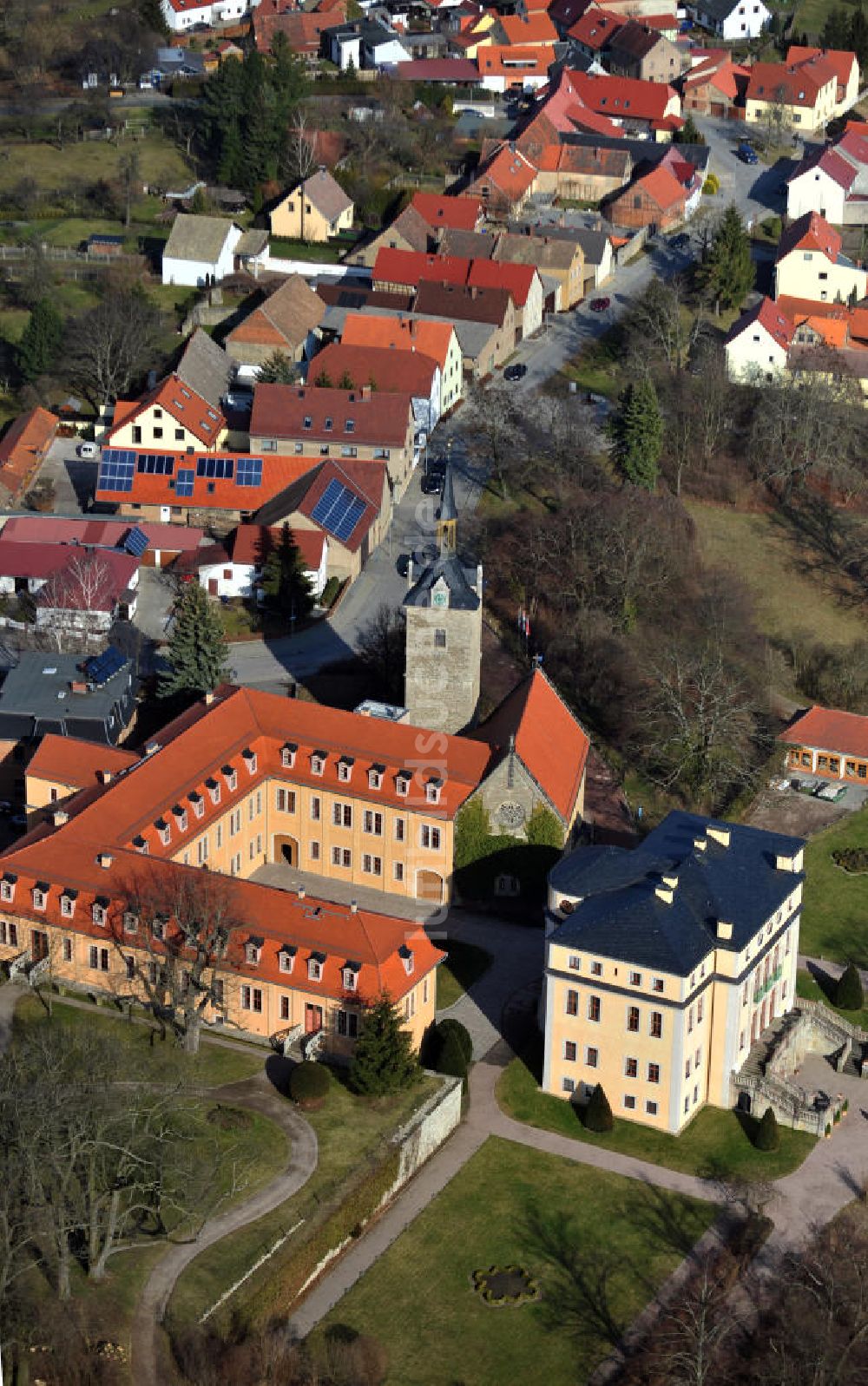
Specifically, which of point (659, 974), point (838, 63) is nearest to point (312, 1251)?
point (659, 974)

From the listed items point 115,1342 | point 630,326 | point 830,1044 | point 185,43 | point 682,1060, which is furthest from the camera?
point 185,43

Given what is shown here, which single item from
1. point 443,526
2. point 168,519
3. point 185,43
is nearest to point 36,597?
point 168,519

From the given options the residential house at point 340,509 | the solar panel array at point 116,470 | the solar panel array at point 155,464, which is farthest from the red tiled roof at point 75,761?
the solar panel array at point 155,464

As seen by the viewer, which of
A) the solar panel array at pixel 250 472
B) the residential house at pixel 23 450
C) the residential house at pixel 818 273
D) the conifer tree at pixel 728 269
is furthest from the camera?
the residential house at pixel 818 273

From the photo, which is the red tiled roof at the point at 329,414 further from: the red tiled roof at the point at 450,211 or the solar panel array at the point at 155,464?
the red tiled roof at the point at 450,211

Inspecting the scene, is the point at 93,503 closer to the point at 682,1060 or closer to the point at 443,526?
the point at 443,526

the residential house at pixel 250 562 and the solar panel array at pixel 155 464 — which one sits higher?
the solar panel array at pixel 155 464

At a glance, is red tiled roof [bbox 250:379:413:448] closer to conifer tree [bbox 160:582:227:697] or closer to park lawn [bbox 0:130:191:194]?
conifer tree [bbox 160:582:227:697]
